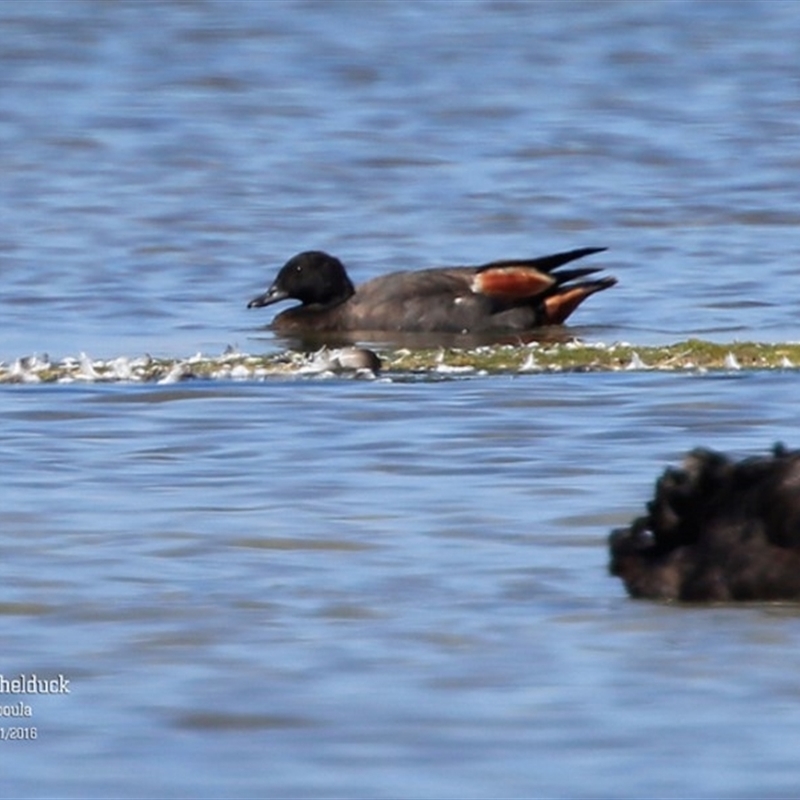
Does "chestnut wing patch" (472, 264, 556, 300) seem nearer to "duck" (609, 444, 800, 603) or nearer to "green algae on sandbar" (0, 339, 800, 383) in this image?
"green algae on sandbar" (0, 339, 800, 383)

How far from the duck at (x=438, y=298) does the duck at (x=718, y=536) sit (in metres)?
8.98

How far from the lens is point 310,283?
17906 mm

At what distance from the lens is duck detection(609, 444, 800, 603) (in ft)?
27.0

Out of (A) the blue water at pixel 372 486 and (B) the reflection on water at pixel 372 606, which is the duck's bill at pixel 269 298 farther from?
(B) the reflection on water at pixel 372 606

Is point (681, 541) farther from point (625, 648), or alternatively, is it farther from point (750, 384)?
point (750, 384)

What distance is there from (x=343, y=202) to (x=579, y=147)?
3.62 meters

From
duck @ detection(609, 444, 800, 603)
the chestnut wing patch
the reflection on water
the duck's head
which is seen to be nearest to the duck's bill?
the duck's head

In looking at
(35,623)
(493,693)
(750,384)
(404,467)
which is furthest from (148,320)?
(493,693)

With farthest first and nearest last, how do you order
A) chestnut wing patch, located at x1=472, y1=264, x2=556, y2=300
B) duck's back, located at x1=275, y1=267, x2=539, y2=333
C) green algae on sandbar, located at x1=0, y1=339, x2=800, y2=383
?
chestnut wing patch, located at x1=472, y1=264, x2=556, y2=300
duck's back, located at x1=275, y1=267, x2=539, y2=333
green algae on sandbar, located at x1=0, y1=339, x2=800, y2=383

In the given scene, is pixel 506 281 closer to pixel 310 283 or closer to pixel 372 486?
pixel 310 283

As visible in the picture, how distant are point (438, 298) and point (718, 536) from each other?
915cm

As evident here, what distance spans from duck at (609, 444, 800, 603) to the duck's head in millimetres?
9337

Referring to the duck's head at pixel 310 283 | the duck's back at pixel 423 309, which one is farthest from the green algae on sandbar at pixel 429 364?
the duck's head at pixel 310 283

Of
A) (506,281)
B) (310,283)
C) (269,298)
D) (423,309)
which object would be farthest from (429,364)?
(310,283)
